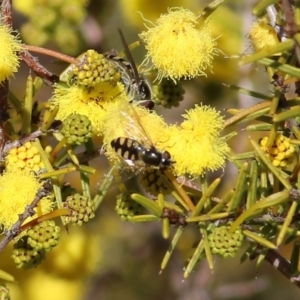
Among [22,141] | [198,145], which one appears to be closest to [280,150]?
[198,145]

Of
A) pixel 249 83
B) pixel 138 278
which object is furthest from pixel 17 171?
pixel 138 278

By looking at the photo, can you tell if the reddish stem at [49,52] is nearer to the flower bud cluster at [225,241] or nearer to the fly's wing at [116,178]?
the fly's wing at [116,178]

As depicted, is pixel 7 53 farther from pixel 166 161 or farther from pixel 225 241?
pixel 225 241

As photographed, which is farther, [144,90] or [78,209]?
[144,90]

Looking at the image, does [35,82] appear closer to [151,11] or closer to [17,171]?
[17,171]

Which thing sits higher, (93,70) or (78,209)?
(93,70)

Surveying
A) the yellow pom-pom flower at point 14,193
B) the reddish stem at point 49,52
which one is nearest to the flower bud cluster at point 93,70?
the reddish stem at point 49,52

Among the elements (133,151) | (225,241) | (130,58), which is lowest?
(225,241)
